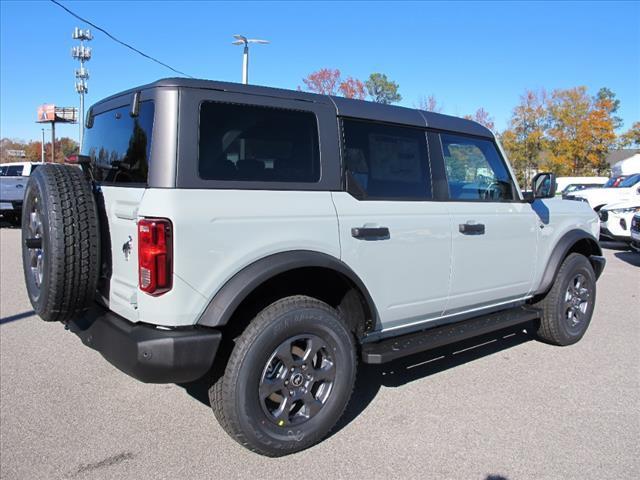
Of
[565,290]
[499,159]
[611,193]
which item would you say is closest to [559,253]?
[565,290]

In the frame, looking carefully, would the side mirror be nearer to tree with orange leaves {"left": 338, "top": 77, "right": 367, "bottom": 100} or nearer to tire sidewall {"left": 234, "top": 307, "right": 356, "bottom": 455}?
tire sidewall {"left": 234, "top": 307, "right": 356, "bottom": 455}

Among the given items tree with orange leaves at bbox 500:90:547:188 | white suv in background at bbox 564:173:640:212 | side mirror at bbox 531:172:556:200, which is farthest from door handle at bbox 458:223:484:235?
tree with orange leaves at bbox 500:90:547:188

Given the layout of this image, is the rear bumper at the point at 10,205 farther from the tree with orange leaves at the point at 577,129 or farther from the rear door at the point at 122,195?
the tree with orange leaves at the point at 577,129

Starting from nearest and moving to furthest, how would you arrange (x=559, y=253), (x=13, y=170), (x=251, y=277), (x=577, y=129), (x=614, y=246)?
(x=251, y=277), (x=559, y=253), (x=614, y=246), (x=13, y=170), (x=577, y=129)

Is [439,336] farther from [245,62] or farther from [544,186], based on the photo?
[245,62]

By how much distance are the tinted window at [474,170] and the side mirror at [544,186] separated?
0.72ft

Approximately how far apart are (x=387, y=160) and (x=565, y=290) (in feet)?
8.01

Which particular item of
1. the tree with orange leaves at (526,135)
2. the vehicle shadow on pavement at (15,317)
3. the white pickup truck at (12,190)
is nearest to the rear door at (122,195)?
the vehicle shadow on pavement at (15,317)

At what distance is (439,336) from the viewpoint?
381cm

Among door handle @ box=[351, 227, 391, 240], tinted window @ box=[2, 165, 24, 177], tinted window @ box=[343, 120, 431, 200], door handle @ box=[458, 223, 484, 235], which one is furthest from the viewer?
tinted window @ box=[2, 165, 24, 177]

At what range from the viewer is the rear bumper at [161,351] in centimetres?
261

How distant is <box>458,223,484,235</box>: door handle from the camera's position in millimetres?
3924

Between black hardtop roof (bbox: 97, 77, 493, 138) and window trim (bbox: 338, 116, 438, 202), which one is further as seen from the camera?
window trim (bbox: 338, 116, 438, 202)

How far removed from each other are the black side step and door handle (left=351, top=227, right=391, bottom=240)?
2.42ft
